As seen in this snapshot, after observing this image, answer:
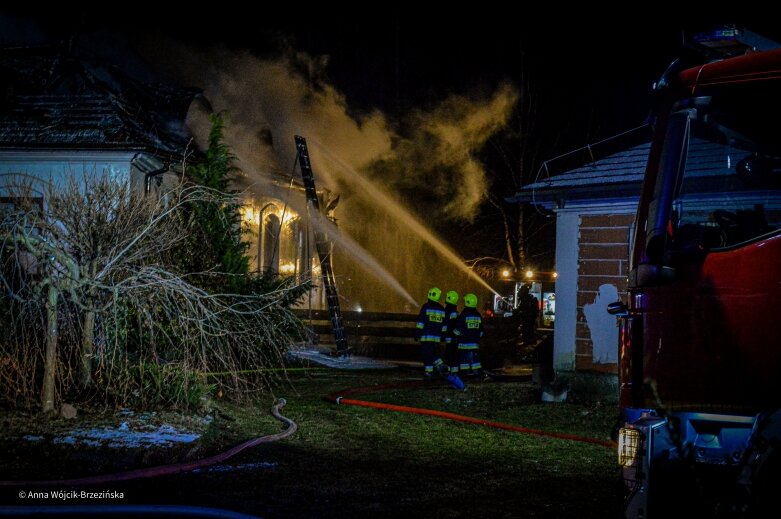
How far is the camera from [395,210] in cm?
2995

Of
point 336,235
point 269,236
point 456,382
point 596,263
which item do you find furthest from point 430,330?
point 336,235

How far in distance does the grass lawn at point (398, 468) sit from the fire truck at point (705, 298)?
6.14ft

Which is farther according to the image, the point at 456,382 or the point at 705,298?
the point at 456,382

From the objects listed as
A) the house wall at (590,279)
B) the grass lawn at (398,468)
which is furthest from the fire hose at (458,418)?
the house wall at (590,279)

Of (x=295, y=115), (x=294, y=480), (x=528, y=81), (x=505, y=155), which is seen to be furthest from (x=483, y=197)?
(x=294, y=480)

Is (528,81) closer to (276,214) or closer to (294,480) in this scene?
(276,214)

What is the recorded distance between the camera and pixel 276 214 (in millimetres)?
20797

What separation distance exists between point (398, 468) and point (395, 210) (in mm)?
23556

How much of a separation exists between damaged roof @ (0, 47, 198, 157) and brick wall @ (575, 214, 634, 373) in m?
8.11

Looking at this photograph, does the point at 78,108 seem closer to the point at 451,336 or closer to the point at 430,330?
the point at 430,330

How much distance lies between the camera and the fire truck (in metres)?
3.40

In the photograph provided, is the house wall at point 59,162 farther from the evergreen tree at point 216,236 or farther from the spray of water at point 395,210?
the spray of water at point 395,210

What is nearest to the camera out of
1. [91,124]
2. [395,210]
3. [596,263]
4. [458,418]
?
[458,418]

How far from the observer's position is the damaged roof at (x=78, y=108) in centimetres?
1446
